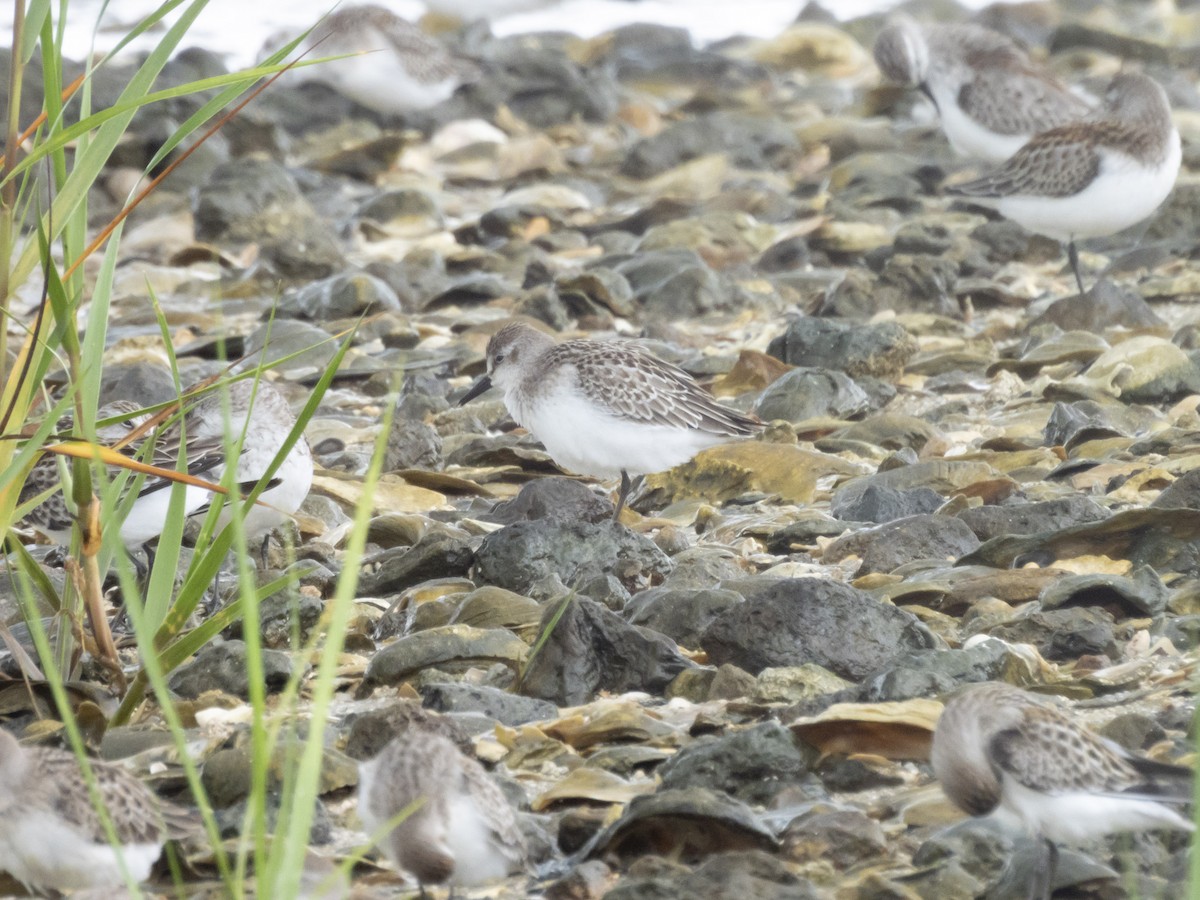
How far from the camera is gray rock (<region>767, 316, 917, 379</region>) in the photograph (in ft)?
24.9

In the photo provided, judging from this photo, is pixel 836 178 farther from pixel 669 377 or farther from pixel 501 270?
pixel 669 377

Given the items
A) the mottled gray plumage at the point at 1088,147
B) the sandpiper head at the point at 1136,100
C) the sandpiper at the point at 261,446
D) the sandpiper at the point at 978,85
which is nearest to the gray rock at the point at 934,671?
the sandpiper at the point at 261,446

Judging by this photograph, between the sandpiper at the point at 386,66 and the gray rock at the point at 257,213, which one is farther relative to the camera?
the sandpiper at the point at 386,66

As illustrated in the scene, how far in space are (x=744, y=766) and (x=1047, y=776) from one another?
0.81 metres

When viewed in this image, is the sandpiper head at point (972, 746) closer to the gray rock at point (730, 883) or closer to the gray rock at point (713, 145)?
the gray rock at point (730, 883)

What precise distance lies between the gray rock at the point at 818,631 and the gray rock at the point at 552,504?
166 centimetres

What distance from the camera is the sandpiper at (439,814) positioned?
3107 millimetres

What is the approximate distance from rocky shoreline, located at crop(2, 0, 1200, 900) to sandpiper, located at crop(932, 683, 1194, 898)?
0.34ft

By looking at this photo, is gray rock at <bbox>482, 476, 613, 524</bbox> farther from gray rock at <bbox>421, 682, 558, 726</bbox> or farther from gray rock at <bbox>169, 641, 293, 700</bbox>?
gray rock at <bbox>421, 682, 558, 726</bbox>

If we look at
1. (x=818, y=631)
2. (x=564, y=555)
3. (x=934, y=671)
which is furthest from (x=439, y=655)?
(x=934, y=671)

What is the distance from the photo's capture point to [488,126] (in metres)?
14.4

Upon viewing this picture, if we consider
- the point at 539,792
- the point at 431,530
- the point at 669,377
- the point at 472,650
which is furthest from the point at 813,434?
the point at 539,792

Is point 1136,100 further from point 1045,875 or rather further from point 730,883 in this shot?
point 730,883

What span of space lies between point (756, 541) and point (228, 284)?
17.7 ft
